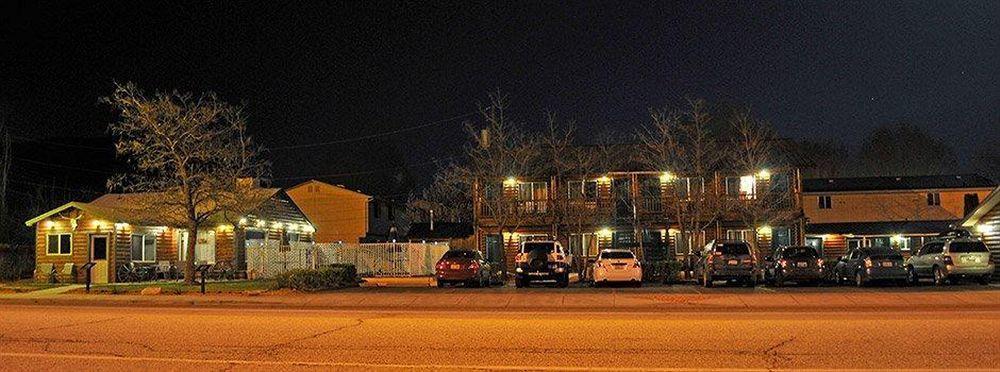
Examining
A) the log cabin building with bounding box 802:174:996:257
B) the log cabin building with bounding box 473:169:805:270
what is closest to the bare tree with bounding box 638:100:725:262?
the log cabin building with bounding box 473:169:805:270

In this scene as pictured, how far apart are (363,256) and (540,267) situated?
1154 centimetres

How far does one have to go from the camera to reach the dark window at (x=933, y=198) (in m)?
57.6

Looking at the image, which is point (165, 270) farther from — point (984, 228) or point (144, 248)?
point (984, 228)

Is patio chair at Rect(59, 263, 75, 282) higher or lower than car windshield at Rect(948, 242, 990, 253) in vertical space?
lower

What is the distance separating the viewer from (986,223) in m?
34.3

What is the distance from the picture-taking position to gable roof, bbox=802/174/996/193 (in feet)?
189

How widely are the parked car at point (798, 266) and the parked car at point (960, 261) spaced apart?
3.65 m

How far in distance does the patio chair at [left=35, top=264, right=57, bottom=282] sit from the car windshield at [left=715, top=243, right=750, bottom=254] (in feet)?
84.5

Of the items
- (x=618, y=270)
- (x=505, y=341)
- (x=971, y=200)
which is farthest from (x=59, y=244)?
(x=971, y=200)

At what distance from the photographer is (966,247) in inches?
1175

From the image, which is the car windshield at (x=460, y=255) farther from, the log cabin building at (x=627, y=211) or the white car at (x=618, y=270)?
the log cabin building at (x=627, y=211)

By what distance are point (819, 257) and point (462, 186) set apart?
3179 cm

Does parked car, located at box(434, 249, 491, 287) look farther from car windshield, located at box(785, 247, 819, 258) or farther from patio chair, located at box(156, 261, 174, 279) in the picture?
patio chair, located at box(156, 261, 174, 279)

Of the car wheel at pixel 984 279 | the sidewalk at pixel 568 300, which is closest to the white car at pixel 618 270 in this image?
the sidewalk at pixel 568 300
